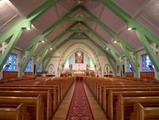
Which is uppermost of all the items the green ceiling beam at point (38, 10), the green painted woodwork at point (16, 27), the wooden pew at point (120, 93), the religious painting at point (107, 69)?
the green ceiling beam at point (38, 10)

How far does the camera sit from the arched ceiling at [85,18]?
33.2 feet

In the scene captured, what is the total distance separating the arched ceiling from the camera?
10.1 m

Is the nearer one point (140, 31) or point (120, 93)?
point (120, 93)

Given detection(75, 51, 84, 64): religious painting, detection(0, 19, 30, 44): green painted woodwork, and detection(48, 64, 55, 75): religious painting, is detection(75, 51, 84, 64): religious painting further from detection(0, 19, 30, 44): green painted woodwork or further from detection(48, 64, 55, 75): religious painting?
detection(0, 19, 30, 44): green painted woodwork

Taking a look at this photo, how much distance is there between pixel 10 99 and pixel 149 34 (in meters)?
9.06

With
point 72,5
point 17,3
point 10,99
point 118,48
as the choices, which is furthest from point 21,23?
point 118,48

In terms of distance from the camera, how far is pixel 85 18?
16.4m

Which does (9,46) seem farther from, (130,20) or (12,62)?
(130,20)

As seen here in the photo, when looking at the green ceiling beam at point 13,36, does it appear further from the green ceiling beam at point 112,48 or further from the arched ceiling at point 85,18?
the green ceiling beam at point 112,48

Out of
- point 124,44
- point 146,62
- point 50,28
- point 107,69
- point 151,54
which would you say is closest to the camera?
point 151,54

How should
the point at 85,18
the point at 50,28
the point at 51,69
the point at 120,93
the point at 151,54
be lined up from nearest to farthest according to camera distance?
the point at 120,93, the point at 151,54, the point at 50,28, the point at 85,18, the point at 51,69

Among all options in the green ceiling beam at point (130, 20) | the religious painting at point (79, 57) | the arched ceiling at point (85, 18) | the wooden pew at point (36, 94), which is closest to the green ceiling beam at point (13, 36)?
the arched ceiling at point (85, 18)

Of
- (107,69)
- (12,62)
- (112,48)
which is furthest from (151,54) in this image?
(107,69)

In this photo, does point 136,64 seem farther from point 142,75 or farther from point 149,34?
point 149,34
